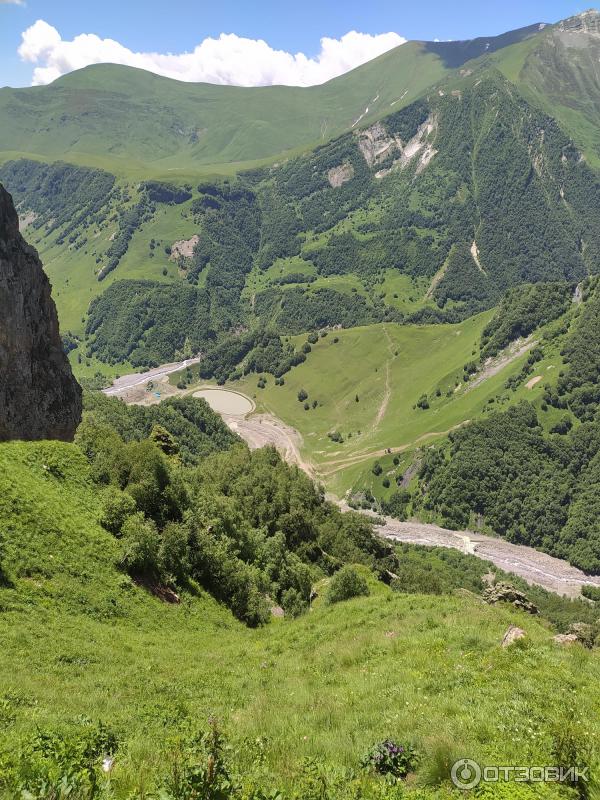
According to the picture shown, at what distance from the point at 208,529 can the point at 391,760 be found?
40215 millimetres

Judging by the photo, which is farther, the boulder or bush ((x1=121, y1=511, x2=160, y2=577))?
bush ((x1=121, y1=511, x2=160, y2=577))

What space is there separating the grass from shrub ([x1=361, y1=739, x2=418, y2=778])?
2.13ft

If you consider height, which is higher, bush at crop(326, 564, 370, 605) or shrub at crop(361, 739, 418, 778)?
shrub at crop(361, 739, 418, 778)

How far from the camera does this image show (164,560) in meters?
43.1

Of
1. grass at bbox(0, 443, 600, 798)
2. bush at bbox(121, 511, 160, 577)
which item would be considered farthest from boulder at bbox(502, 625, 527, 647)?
bush at bbox(121, 511, 160, 577)

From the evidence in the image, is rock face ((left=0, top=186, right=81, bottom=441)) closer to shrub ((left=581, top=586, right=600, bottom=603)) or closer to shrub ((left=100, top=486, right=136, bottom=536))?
shrub ((left=100, top=486, right=136, bottom=536))

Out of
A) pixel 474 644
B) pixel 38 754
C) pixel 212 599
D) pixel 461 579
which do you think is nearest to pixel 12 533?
pixel 212 599

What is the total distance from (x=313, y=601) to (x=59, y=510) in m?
31.7

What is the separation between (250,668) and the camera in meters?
28.9

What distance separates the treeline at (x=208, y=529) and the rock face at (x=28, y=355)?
17757 mm

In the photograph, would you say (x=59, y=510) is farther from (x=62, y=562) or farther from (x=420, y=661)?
(x=420, y=661)

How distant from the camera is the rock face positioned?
7925 centimetres

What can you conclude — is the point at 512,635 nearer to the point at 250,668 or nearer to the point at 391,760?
the point at 391,760

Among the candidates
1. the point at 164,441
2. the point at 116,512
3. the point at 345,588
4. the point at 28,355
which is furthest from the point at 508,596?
the point at 28,355
